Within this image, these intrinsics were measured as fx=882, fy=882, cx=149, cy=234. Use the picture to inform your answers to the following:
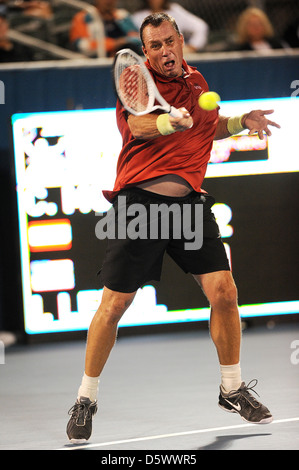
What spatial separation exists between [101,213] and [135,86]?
8.89 ft

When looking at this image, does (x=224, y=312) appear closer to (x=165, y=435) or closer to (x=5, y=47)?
(x=165, y=435)

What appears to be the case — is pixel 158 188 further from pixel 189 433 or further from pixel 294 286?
pixel 294 286

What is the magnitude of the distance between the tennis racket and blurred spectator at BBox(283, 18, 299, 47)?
17.2 feet

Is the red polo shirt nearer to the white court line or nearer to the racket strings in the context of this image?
the racket strings

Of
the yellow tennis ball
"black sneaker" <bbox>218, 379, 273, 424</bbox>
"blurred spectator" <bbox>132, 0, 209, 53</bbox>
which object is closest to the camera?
the yellow tennis ball

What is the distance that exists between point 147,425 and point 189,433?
1.01 ft

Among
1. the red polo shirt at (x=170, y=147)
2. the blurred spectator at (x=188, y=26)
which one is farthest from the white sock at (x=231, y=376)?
the blurred spectator at (x=188, y=26)

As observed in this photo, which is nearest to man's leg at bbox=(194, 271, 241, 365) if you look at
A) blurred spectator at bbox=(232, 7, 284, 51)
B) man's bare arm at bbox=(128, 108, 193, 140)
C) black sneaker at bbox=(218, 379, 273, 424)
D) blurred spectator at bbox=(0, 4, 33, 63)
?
black sneaker at bbox=(218, 379, 273, 424)

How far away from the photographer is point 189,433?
4.00 m

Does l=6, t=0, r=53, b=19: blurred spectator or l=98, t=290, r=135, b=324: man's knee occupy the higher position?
l=6, t=0, r=53, b=19: blurred spectator

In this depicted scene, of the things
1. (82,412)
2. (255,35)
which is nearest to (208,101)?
(82,412)

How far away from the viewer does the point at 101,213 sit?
653 cm

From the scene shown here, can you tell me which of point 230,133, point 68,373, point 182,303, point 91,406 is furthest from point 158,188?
point 182,303

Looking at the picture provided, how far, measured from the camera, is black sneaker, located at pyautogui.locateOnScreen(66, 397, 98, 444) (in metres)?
3.88
